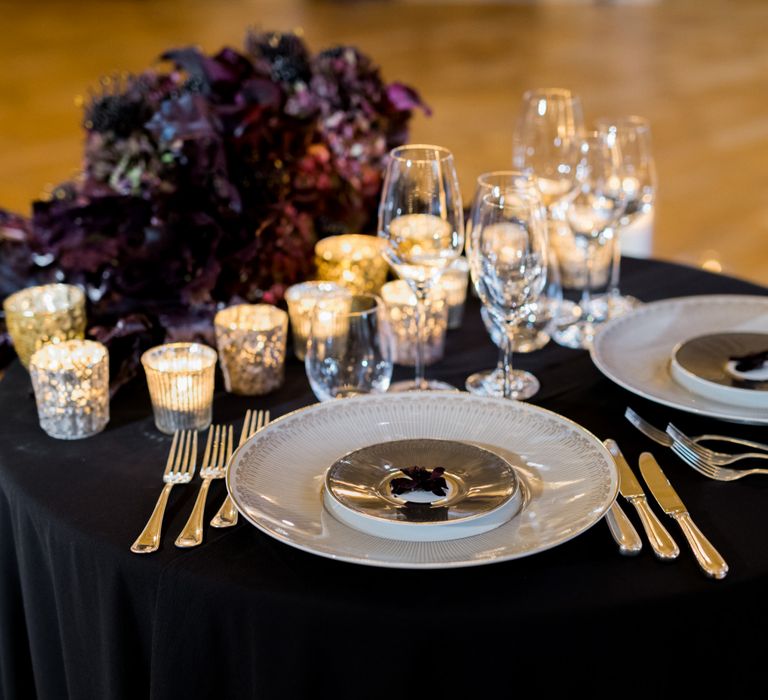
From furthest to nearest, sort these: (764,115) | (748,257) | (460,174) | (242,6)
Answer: (242,6), (764,115), (460,174), (748,257)

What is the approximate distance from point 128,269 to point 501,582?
0.78 metres

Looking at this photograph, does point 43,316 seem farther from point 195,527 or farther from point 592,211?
point 592,211

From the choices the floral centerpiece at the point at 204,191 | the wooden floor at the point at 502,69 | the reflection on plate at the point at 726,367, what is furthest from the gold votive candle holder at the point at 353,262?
the wooden floor at the point at 502,69

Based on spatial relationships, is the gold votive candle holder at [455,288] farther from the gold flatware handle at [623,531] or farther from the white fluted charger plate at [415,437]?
the gold flatware handle at [623,531]

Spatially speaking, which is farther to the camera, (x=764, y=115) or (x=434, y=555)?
(x=764, y=115)

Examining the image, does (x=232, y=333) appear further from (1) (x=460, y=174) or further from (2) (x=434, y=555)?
(1) (x=460, y=174)

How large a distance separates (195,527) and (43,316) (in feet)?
1.69

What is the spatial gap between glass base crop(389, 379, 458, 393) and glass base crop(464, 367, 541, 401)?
0.03 meters

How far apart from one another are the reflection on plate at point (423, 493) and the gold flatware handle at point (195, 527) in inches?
4.9

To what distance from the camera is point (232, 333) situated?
4.36 feet

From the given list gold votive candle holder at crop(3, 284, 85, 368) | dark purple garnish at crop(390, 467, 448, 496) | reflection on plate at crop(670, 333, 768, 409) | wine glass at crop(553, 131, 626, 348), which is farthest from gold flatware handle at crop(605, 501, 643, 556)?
gold votive candle holder at crop(3, 284, 85, 368)

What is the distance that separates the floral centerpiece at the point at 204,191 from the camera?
4.77ft

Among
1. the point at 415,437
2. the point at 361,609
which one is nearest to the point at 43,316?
the point at 415,437

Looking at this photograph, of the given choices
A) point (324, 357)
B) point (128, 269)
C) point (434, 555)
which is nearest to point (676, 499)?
point (434, 555)
